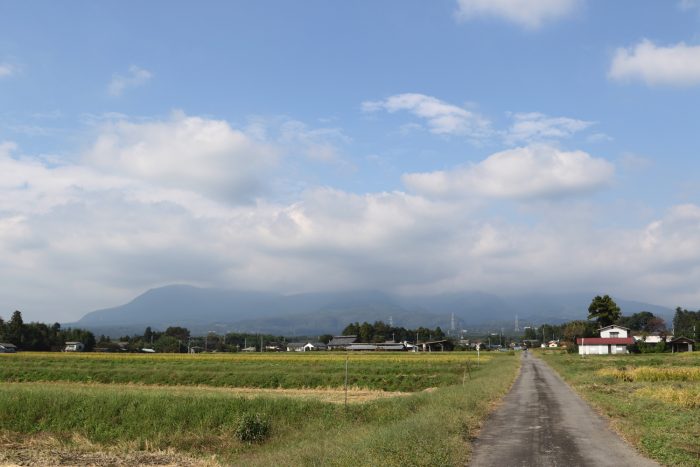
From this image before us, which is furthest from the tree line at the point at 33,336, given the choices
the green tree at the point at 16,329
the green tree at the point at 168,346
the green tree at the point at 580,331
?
the green tree at the point at 580,331

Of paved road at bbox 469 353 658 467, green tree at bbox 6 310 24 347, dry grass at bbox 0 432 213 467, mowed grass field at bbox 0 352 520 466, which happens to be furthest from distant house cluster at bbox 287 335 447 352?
dry grass at bbox 0 432 213 467

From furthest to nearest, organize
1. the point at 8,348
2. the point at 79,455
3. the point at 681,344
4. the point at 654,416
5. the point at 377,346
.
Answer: the point at 377,346 < the point at 8,348 < the point at 681,344 < the point at 654,416 < the point at 79,455

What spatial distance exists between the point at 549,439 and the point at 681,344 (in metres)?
113

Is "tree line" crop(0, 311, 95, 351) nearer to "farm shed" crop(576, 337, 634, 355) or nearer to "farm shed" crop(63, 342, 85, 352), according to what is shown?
"farm shed" crop(63, 342, 85, 352)

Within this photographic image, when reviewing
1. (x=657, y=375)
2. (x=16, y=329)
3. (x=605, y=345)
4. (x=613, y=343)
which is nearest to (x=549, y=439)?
(x=657, y=375)

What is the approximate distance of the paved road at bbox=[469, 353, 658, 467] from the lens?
50.3 ft

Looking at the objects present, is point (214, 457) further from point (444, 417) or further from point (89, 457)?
point (444, 417)

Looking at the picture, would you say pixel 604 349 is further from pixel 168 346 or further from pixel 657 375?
pixel 168 346

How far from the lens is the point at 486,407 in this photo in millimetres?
27109

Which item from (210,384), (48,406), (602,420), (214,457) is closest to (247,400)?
(214,457)

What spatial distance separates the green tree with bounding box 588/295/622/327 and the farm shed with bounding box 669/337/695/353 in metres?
16.8

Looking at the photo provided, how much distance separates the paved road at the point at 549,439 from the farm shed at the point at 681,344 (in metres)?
97.3

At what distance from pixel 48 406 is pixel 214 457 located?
12.8 metres

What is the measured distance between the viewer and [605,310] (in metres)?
129
